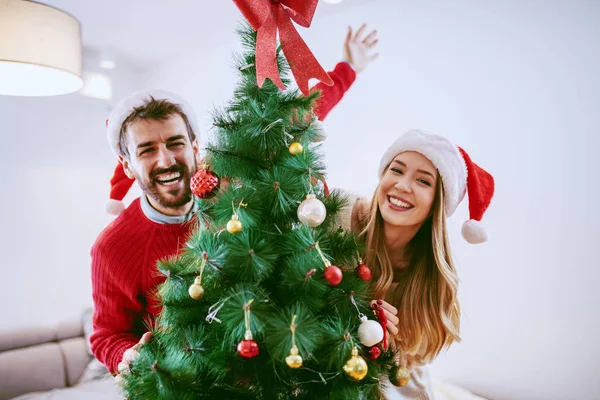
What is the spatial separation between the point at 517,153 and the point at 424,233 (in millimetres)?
1088

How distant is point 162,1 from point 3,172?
1792mm

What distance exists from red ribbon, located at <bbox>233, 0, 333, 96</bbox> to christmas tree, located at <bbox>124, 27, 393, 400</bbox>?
0.11ft

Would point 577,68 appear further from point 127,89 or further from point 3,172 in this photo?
point 3,172

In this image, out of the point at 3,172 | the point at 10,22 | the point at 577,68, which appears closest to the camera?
the point at 10,22

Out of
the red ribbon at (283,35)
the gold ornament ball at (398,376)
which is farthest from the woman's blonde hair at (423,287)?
the red ribbon at (283,35)

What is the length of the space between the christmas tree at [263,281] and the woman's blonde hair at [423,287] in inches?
12.0

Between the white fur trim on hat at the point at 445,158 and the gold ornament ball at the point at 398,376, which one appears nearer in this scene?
the gold ornament ball at the point at 398,376

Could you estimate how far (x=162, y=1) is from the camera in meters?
2.43

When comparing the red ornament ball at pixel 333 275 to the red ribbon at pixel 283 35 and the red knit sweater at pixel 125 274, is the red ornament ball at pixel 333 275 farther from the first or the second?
the red knit sweater at pixel 125 274

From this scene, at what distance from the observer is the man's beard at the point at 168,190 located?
40.3 inches

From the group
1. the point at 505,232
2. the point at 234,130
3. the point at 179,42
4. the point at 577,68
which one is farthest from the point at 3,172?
the point at 577,68

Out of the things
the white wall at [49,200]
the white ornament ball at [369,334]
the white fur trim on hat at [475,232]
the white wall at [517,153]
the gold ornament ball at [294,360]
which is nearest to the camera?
the gold ornament ball at [294,360]

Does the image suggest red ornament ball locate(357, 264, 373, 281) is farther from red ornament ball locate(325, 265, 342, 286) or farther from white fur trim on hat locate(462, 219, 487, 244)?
white fur trim on hat locate(462, 219, 487, 244)

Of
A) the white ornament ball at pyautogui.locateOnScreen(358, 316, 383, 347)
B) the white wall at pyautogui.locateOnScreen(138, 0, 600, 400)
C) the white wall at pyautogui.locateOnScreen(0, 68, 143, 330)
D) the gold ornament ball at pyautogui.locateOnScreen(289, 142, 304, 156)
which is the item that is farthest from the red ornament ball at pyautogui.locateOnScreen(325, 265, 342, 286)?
the white wall at pyautogui.locateOnScreen(0, 68, 143, 330)
